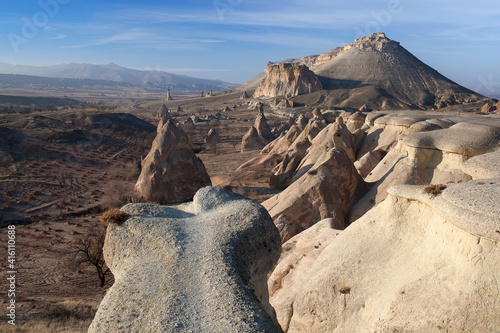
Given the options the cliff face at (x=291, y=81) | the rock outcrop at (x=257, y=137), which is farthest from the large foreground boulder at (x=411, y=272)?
the cliff face at (x=291, y=81)

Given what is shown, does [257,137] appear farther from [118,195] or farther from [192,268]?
[192,268]

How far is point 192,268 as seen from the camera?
4871mm

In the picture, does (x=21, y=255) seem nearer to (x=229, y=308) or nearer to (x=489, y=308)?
(x=229, y=308)

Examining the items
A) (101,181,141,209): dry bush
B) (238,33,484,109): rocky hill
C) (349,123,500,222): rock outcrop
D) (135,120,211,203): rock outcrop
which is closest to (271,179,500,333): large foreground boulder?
(349,123,500,222): rock outcrop

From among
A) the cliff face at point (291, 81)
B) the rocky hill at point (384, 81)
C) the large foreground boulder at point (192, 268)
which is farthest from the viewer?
the cliff face at point (291, 81)

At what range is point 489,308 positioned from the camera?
409cm

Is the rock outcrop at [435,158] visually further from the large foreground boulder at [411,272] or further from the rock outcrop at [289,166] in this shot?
the rock outcrop at [289,166]

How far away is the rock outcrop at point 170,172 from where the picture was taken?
58.9ft

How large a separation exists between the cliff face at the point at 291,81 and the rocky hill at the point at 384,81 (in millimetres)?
4539

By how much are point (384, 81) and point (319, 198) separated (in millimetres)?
87056

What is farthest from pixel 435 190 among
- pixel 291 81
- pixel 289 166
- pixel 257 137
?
pixel 291 81

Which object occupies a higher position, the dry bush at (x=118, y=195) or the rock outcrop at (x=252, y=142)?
the rock outcrop at (x=252, y=142)

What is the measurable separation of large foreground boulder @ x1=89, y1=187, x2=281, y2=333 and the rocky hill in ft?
233

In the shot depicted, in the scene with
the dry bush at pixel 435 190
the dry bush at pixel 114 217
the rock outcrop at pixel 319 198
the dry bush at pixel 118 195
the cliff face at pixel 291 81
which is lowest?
the dry bush at pixel 118 195
